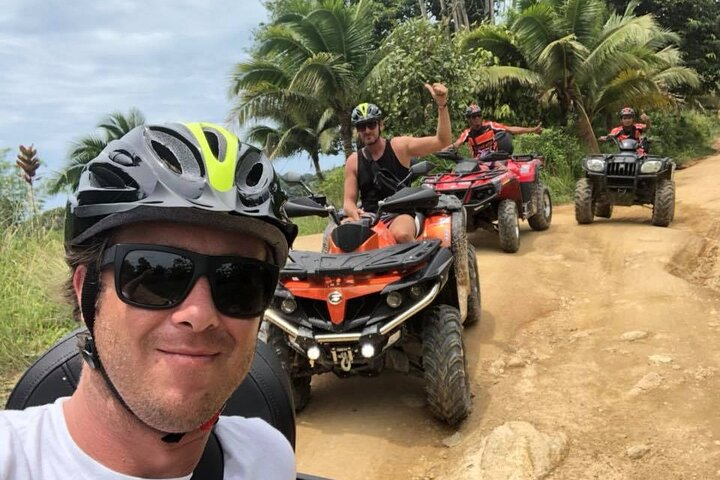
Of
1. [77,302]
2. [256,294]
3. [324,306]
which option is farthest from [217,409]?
[324,306]

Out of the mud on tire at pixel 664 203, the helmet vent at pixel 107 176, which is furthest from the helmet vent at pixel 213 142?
the mud on tire at pixel 664 203

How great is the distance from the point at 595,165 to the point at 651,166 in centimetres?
82

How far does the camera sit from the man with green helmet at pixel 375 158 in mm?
5027

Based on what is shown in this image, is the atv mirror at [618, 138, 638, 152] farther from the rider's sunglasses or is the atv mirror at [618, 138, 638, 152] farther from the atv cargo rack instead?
the atv cargo rack

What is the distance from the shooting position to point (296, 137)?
80.3 feet

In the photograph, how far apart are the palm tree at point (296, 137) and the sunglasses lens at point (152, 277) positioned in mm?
20536

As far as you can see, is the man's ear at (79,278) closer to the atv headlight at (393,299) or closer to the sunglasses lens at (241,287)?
the sunglasses lens at (241,287)

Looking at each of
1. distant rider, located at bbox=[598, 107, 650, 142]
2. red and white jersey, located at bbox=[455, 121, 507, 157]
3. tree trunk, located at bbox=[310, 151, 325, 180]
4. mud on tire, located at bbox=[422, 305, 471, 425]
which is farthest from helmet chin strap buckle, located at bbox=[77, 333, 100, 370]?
tree trunk, located at bbox=[310, 151, 325, 180]

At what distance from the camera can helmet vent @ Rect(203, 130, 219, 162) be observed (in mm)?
1316

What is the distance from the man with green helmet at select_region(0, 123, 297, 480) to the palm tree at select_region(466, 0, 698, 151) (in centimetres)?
1534

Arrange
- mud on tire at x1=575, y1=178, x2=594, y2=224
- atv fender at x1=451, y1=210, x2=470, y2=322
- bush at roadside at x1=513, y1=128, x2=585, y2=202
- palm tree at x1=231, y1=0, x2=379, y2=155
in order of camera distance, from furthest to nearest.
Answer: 1. palm tree at x1=231, y1=0, x2=379, y2=155
2. bush at roadside at x1=513, y1=128, x2=585, y2=202
3. mud on tire at x1=575, y1=178, x2=594, y2=224
4. atv fender at x1=451, y1=210, x2=470, y2=322

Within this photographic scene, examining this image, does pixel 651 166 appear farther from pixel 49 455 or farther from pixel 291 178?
pixel 49 455

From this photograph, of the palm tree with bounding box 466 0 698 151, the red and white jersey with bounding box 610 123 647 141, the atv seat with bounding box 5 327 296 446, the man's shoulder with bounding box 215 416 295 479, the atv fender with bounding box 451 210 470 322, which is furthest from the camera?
the palm tree with bounding box 466 0 698 151

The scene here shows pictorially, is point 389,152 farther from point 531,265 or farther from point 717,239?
point 717,239
